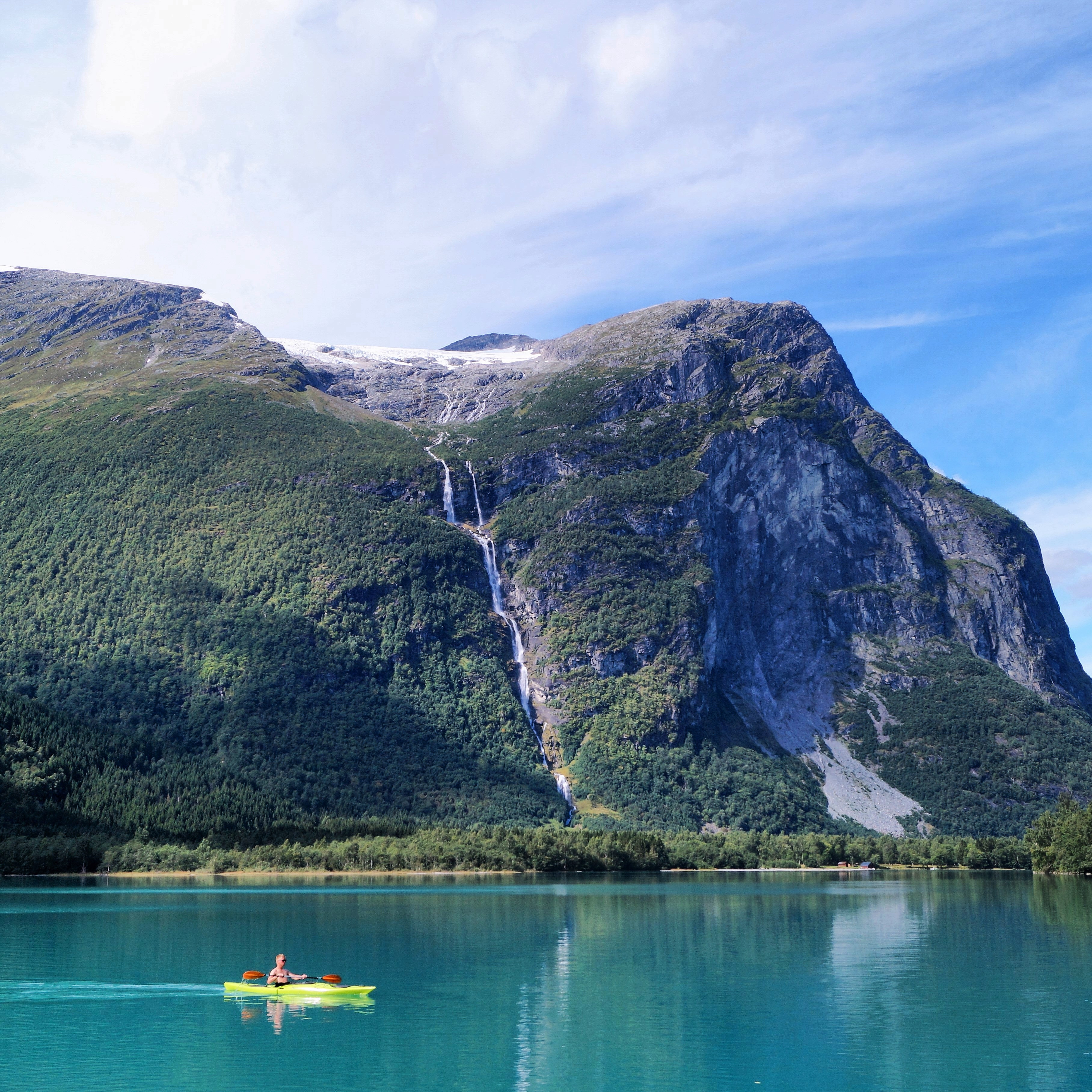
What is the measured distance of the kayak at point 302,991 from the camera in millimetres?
65938

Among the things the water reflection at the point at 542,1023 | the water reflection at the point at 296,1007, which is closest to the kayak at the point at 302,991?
the water reflection at the point at 296,1007

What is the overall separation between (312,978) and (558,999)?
44.2ft

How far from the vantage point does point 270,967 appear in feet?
254

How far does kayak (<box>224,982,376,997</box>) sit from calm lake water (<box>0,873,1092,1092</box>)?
69 cm

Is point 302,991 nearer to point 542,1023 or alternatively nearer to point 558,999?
point 558,999

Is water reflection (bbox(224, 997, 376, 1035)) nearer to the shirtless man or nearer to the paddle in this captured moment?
the shirtless man

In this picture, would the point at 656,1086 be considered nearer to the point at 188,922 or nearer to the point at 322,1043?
the point at 322,1043

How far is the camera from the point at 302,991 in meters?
66.1

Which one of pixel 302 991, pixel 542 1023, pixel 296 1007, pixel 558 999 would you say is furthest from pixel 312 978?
pixel 542 1023

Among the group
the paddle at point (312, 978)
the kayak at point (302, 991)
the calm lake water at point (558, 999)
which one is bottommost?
the calm lake water at point (558, 999)

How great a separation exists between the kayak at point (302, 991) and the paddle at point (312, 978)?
397 mm

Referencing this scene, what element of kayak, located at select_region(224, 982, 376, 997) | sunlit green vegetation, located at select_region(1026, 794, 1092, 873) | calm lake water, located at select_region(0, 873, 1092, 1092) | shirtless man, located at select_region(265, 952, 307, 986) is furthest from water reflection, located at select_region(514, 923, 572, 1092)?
sunlit green vegetation, located at select_region(1026, 794, 1092, 873)

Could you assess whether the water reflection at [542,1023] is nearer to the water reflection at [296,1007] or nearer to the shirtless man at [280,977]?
the water reflection at [296,1007]

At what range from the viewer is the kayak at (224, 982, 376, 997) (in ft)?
216
